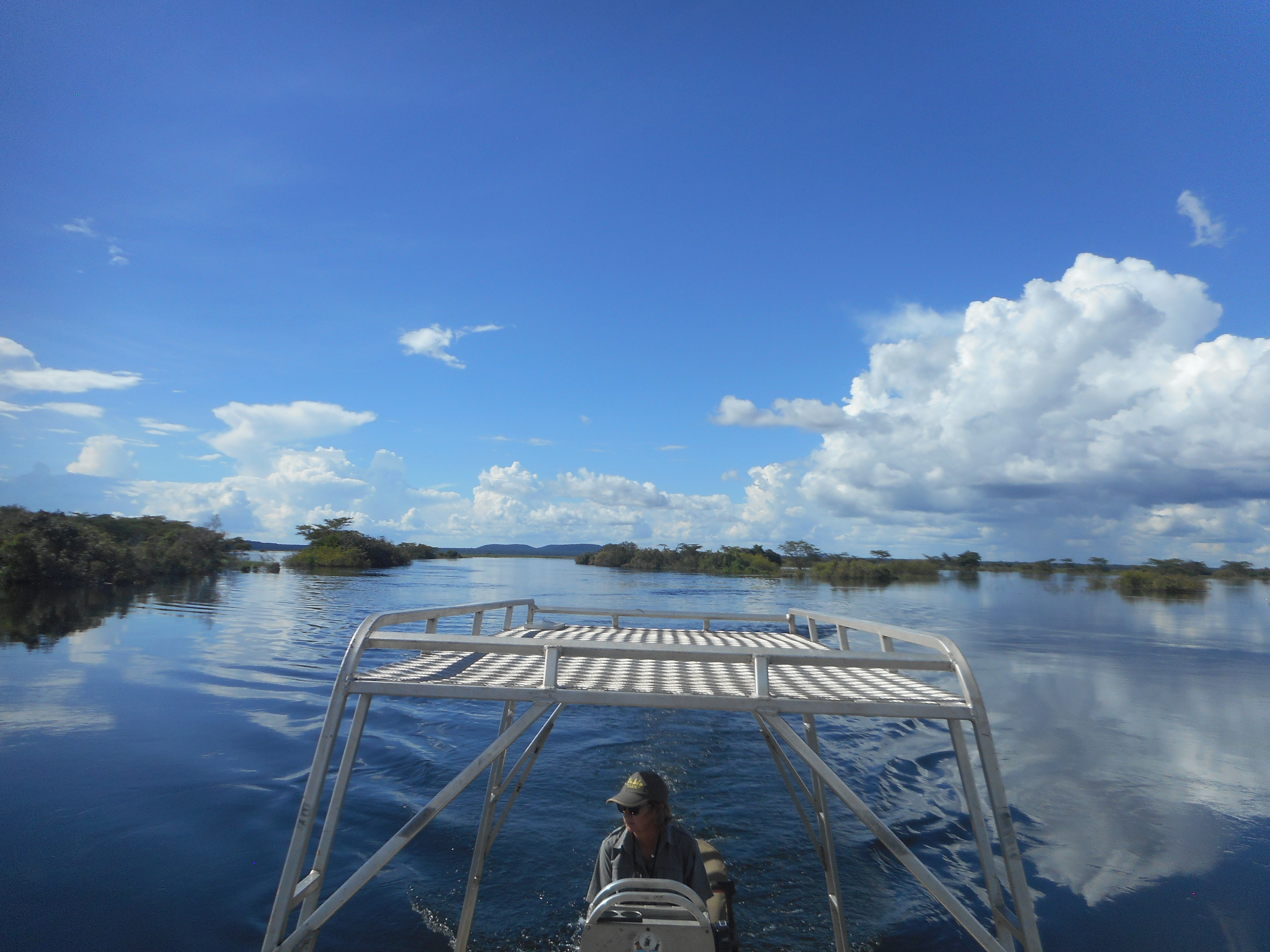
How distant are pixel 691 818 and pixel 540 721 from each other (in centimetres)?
370

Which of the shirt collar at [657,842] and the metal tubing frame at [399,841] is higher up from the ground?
the metal tubing frame at [399,841]

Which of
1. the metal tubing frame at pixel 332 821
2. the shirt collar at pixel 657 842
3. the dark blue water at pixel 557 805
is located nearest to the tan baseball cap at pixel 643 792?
the shirt collar at pixel 657 842

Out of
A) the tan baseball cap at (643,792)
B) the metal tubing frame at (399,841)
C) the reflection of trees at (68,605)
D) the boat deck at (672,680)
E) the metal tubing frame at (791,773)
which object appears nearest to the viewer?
the metal tubing frame at (399,841)

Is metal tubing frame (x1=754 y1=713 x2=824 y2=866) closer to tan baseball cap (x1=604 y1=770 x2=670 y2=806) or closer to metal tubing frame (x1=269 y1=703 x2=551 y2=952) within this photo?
tan baseball cap (x1=604 y1=770 x2=670 y2=806)

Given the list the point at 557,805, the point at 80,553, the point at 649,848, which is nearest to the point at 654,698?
the point at 649,848

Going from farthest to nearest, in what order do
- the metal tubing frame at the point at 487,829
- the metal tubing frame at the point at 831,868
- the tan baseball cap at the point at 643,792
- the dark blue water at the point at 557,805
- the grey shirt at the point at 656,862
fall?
the dark blue water at the point at 557,805
the metal tubing frame at the point at 831,868
the metal tubing frame at the point at 487,829
the grey shirt at the point at 656,862
the tan baseball cap at the point at 643,792

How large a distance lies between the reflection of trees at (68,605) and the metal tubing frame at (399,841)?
18199 millimetres

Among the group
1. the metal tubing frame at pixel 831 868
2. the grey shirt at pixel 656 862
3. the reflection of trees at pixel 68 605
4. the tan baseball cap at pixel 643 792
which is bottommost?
the reflection of trees at pixel 68 605

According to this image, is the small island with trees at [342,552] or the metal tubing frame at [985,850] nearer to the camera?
the metal tubing frame at [985,850]

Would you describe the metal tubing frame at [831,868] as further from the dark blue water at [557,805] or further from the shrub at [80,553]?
the shrub at [80,553]

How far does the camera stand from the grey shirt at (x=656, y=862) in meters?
3.60

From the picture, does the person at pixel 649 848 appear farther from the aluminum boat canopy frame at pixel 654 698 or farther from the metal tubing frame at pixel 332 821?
the metal tubing frame at pixel 332 821

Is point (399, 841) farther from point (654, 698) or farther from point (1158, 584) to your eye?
point (1158, 584)

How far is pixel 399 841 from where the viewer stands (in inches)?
102
